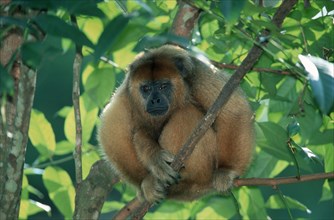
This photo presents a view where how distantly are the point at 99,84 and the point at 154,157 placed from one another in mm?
564

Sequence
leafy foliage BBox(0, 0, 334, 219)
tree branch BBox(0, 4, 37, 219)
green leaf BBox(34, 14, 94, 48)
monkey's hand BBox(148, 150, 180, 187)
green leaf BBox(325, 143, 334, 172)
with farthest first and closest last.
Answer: monkey's hand BBox(148, 150, 180, 187)
green leaf BBox(325, 143, 334, 172)
leafy foliage BBox(0, 0, 334, 219)
tree branch BBox(0, 4, 37, 219)
green leaf BBox(34, 14, 94, 48)

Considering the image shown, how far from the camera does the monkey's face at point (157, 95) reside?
426cm

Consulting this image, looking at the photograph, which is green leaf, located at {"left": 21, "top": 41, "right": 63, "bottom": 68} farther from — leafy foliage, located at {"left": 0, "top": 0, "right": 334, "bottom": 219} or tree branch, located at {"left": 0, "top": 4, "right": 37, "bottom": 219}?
leafy foliage, located at {"left": 0, "top": 0, "right": 334, "bottom": 219}

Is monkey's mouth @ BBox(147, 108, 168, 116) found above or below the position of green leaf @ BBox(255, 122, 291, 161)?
below

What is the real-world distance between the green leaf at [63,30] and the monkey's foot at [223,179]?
2123mm

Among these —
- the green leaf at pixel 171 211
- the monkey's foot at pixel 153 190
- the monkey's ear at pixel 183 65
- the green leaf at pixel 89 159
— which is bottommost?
the green leaf at pixel 171 211

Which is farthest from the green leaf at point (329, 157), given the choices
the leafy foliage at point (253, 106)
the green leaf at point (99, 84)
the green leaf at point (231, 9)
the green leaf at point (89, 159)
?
the green leaf at point (231, 9)

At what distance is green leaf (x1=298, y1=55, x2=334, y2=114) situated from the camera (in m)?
1.99

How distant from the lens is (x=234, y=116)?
4.25 m

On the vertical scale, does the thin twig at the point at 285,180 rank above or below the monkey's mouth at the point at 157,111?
above

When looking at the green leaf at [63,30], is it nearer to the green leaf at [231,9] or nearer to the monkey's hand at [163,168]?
the green leaf at [231,9]

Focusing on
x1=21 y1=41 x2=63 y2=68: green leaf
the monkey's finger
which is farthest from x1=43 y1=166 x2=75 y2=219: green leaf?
x1=21 y1=41 x2=63 y2=68: green leaf

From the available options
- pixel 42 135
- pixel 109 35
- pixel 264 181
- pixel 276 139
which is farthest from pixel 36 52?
pixel 42 135

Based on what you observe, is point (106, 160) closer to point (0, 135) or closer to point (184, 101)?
point (184, 101)
